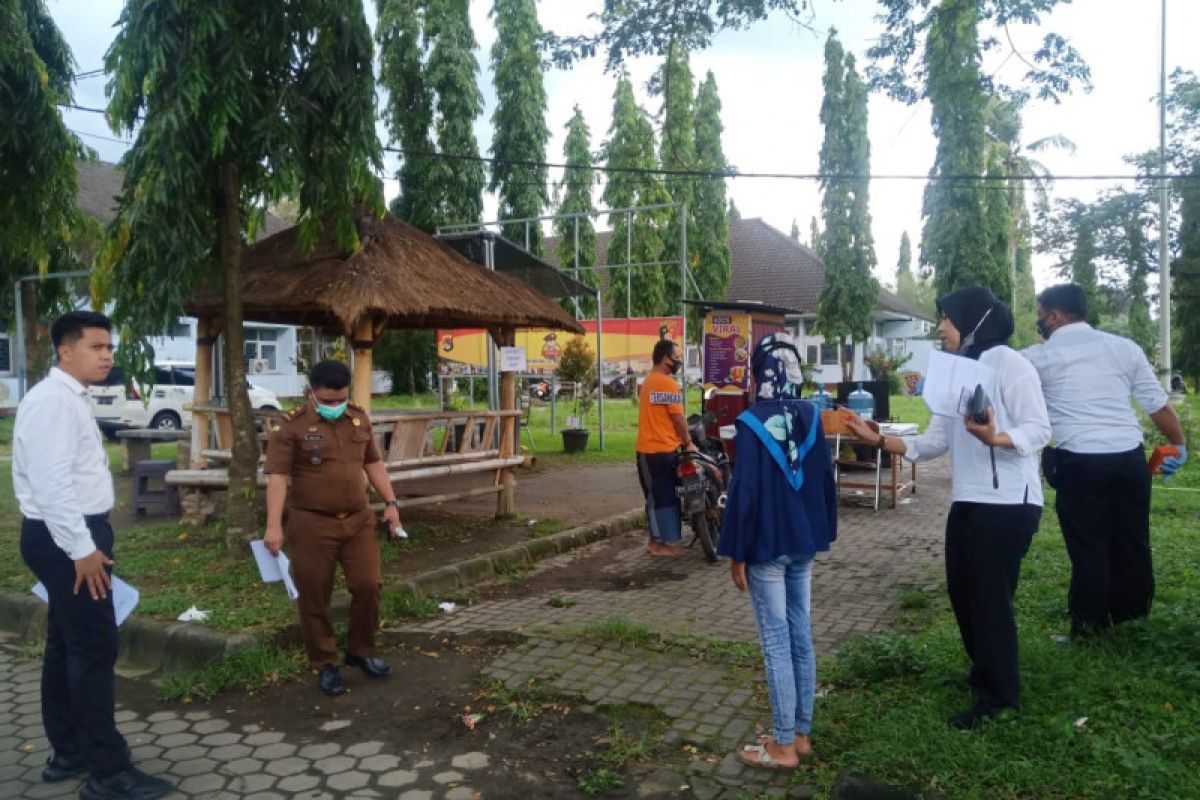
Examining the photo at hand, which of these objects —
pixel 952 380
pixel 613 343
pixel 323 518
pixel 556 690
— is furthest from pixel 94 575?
pixel 613 343

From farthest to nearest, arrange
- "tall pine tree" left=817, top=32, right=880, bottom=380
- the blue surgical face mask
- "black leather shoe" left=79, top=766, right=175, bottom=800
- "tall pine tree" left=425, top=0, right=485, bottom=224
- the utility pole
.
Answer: "tall pine tree" left=817, top=32, right=880, bottom=380, the utility pole, "tall pine tree" left=425, top=0, right=485, bottom=224, the blue surgical face mask, "black leather shoe" left=79, top=766, right=175, bottom=800

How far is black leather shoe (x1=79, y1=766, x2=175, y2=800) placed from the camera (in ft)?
12.5

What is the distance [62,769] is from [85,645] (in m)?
0.68

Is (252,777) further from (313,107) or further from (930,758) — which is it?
(313,107)

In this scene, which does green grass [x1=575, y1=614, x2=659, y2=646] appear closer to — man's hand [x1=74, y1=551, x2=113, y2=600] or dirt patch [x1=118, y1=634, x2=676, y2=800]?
dirt patch [x1=118, y1=634, x2=676, y2=800]

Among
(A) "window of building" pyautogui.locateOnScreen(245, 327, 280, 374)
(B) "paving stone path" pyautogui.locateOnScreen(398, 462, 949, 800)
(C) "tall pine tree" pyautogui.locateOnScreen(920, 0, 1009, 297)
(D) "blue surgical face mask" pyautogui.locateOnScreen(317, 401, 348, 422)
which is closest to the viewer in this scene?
(B) "paving stone path" pyautogui.locateOnScreen(398, 462, 949, 800)

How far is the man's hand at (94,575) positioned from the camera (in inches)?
146

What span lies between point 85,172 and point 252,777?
1292 inches

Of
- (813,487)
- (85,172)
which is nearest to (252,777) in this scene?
(813,487)

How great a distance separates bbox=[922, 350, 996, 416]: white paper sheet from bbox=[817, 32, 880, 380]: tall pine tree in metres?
27.1

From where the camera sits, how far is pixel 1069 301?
16.6 feet

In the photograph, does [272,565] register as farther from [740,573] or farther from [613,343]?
[613,343]

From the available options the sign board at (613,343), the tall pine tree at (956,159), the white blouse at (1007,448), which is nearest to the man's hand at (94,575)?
the white blouse at (1007,448)

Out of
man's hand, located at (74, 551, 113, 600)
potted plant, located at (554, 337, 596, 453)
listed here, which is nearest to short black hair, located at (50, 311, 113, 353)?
man's hand, located at (74, 551, 113, 600)
